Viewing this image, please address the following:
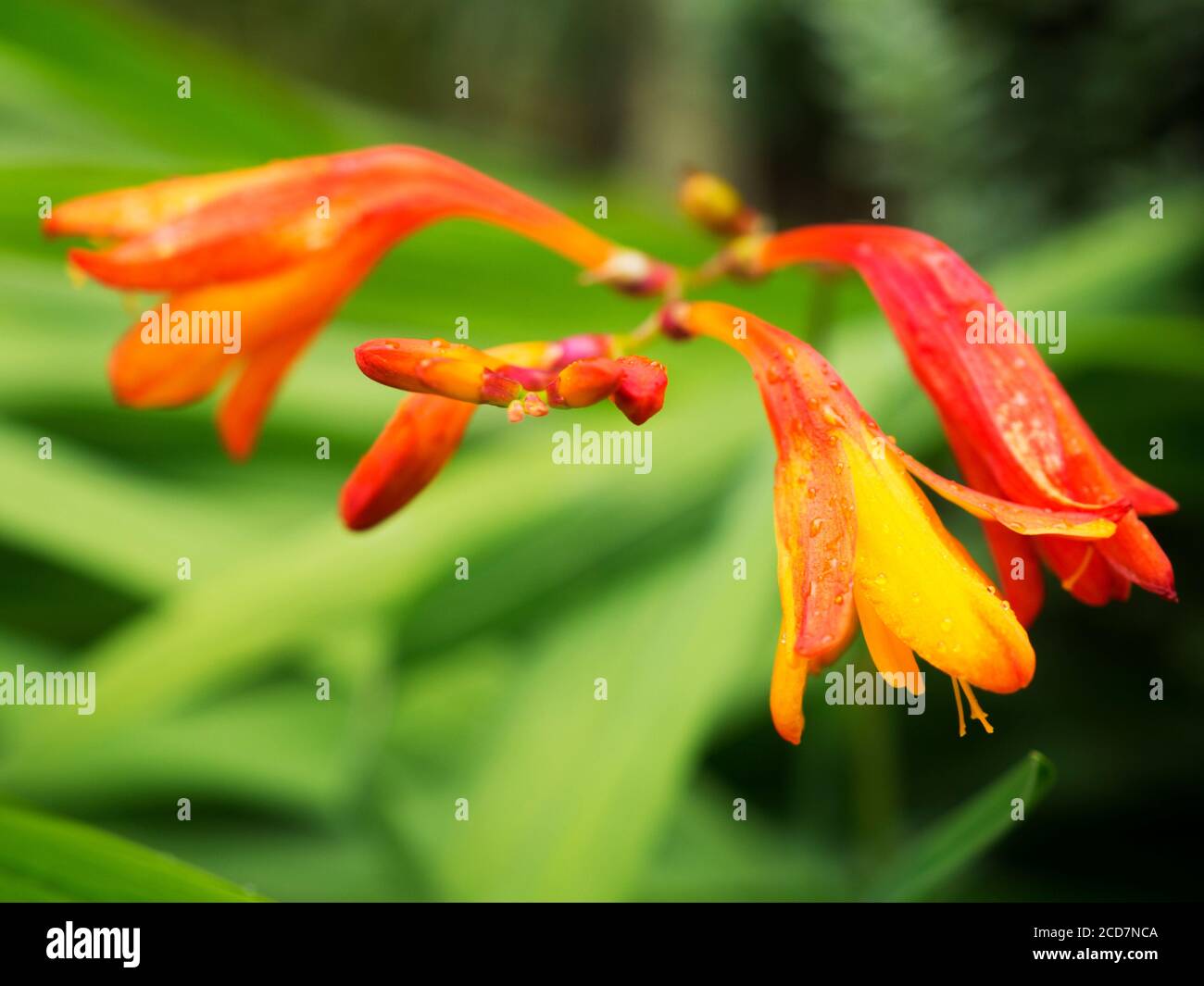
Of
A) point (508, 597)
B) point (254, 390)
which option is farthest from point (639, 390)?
point (508, 597)

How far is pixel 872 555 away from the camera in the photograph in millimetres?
406

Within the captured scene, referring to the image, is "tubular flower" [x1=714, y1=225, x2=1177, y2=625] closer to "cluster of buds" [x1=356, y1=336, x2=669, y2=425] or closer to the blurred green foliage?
"cluster of buds" [x1=356, y1=336, x2=669, y2=425]

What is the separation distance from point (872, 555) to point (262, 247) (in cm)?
29

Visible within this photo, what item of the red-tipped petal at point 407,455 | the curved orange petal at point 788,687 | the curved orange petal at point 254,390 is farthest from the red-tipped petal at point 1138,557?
the curved orange petal at point 254,390

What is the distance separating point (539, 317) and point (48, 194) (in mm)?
364

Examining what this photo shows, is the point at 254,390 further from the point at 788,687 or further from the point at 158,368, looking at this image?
the point at 788,687

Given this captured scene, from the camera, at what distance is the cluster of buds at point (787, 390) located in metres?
0.39

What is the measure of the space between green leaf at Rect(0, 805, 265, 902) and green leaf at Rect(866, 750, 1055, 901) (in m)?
0.27

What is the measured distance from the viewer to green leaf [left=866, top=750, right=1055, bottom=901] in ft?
1.40

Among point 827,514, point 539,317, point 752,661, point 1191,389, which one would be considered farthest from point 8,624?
point 1191,389

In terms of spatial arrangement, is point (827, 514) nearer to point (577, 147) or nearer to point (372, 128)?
point (372, 128)

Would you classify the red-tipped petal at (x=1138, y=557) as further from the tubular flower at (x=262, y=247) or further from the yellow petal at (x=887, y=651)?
the tubular flower at (x=262, y=247)

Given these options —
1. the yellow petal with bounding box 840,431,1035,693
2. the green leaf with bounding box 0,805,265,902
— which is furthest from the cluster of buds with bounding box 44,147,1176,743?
the green leaf with bounding box 0,805,265,902
